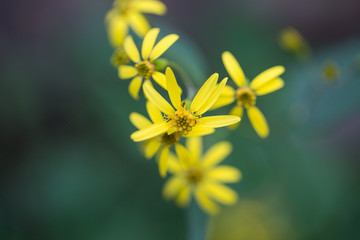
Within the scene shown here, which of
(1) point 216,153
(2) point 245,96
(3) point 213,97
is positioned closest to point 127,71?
(3) point 213,97

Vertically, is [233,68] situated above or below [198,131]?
above

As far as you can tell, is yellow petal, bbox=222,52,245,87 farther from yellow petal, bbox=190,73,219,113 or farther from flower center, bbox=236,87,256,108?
yellow petal, bbox=190,73,219,113

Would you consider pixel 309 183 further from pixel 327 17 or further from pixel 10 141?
pixel 10 141

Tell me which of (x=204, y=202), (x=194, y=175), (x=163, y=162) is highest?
(x=194, y=175)

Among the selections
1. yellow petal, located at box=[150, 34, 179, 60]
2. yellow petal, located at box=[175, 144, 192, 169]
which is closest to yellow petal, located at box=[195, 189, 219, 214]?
yellow petal, located at box=[175, 144, 192, 169]

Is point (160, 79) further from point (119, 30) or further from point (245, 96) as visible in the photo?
point (119, 30)

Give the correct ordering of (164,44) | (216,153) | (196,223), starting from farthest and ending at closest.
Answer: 1. (216,153)
2. (196,223)
3. (164,44)

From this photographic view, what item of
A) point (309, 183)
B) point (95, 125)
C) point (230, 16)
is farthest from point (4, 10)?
point (309, 183)
